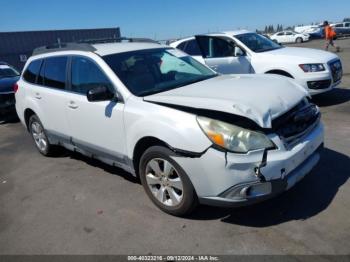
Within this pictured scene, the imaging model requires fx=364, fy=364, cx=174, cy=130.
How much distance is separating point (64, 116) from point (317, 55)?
5.64 meters

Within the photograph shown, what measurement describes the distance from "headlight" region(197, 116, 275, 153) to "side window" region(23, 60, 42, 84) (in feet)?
12.3

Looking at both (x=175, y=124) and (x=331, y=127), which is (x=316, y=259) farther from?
(x=331, y=127)

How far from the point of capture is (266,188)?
325 centimetres

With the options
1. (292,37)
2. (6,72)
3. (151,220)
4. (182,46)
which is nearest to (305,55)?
(182,46)

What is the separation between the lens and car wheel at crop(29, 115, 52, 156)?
19.7ft

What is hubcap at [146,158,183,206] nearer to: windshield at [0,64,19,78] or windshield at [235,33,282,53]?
windshield at [235,33,282,53]

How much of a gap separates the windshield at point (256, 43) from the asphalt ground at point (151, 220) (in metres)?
3.94

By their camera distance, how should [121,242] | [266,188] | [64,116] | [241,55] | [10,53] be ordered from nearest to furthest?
[266,188], [121,242], [64,116], [241,55], [10,53]

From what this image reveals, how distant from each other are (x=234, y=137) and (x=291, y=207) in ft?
3.73

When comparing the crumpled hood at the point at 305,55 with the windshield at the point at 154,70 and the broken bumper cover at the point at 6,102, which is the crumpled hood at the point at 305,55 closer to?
the windshield at the point at 154,70

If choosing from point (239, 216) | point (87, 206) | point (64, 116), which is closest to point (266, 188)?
point (239, 216)

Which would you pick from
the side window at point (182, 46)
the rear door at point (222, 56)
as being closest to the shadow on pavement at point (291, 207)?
the rear door at point (222, 56)

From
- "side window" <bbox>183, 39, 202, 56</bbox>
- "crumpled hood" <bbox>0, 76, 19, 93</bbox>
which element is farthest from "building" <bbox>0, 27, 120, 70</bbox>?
"side window" <bbox>183, 39, 202, 56</bbox>

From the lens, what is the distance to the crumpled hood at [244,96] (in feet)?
10.8
